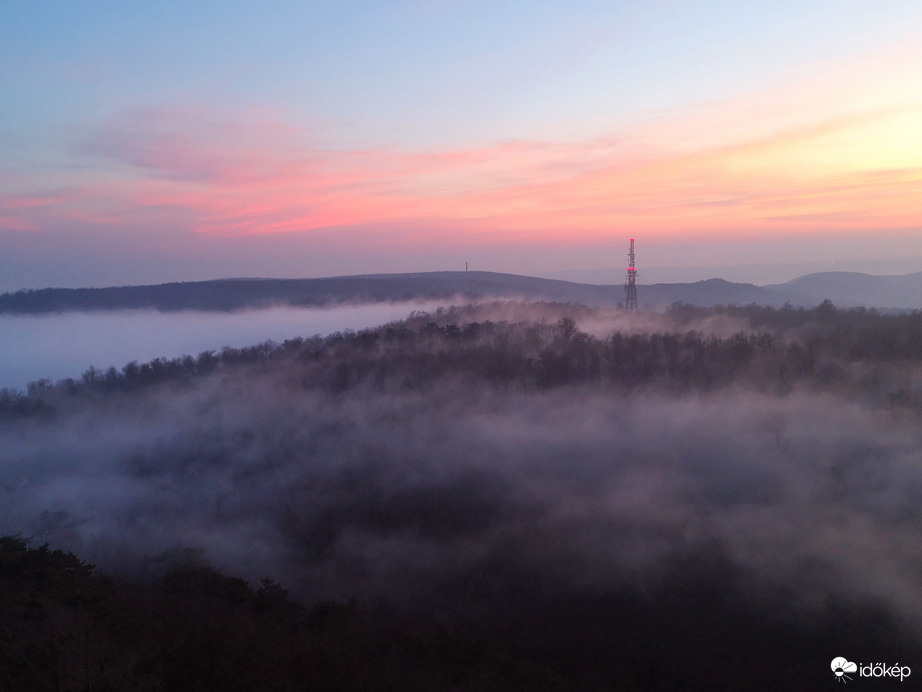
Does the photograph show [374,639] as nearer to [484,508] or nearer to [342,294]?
[484,508]

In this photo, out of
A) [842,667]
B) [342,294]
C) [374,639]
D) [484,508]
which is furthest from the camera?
[342,294]

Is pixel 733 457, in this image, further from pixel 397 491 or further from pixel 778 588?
pixel 397 491

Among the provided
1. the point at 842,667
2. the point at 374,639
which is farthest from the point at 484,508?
the point at 374,639

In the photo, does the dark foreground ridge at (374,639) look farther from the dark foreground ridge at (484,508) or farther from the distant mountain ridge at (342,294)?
the distant mountain ridge at (342,294)

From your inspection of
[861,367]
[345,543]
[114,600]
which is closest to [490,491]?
[345,543]

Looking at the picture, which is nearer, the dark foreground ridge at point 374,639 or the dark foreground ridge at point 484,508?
the dark foreground ridge at point 374,639

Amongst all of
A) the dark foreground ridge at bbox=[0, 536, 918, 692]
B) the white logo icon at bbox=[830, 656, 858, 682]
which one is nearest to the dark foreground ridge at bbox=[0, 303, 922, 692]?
the dark foreground ridge at bbox=[0, 536, 918, 692]

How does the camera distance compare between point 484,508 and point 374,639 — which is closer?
point 374,639

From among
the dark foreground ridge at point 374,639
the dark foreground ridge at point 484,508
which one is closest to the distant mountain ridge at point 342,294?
the dark foreground ridge at point 484,508

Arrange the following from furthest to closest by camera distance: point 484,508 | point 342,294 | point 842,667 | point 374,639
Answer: point 342,294 → point 484,508 → point 842,667 → point 374,639
